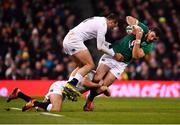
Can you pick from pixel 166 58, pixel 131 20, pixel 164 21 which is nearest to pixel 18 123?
pixel 131 20

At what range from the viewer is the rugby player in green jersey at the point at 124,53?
16.6 metres

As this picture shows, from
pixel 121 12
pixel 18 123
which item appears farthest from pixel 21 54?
pixel 18 123

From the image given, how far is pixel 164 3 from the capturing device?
31.5 metres

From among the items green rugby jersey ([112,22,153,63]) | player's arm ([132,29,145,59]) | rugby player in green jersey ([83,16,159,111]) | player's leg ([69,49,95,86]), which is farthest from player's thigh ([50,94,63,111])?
green rugby jersey ([112,22,153,63])

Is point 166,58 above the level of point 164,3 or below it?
below

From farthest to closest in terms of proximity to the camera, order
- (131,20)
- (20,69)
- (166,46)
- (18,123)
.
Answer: (166,46), (20,69), (131,20), (18,123)

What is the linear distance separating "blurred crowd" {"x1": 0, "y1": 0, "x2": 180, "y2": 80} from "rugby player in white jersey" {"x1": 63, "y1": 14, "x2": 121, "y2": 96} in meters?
10.7

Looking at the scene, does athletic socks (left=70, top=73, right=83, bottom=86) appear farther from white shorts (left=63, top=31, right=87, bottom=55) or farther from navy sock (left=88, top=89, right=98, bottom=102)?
navy sock (left=88, top=89, right=98, bottom=102)

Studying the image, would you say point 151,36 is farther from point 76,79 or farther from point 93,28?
point 76,79

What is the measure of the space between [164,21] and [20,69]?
6.88 m

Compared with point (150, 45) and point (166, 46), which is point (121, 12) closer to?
point (166, 46)

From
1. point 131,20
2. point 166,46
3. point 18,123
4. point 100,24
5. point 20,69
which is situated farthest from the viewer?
point 166,46

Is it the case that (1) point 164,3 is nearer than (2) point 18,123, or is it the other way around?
(2) point 18,123

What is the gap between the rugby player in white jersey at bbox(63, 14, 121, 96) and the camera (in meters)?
15.8
